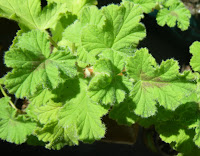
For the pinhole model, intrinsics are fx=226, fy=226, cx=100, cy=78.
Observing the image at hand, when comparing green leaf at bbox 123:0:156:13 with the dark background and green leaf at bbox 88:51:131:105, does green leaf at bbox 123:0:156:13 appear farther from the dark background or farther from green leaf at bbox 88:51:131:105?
the dark background

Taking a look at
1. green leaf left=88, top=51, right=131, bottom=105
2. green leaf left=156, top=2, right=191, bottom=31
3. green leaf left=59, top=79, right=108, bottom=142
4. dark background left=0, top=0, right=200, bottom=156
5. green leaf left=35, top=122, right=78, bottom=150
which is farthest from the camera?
dark background left=0, top=0, right=200, bottom=156

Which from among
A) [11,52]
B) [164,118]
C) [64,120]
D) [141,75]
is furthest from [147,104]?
[11,52]

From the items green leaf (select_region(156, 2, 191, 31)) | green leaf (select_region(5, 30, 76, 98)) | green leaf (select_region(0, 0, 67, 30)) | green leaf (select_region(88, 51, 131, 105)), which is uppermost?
green leaf (select_region(0, 0, 67, 30))

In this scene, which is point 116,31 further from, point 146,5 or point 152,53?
point 152,53

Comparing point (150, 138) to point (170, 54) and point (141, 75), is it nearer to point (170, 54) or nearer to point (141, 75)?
point (170, 54)

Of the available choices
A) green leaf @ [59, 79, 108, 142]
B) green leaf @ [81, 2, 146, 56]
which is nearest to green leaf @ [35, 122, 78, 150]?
green leaf @ [59, 79, 108, 142]

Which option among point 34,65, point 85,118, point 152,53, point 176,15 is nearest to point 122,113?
point 85,118
